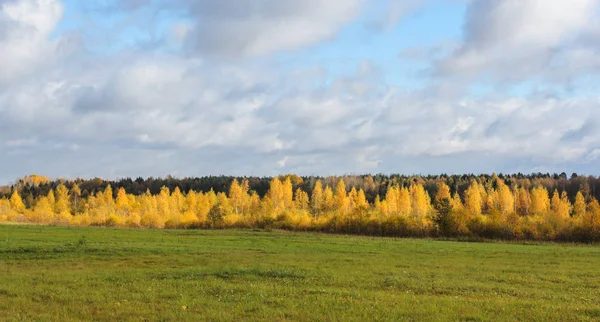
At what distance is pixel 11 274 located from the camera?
2950 centimetres

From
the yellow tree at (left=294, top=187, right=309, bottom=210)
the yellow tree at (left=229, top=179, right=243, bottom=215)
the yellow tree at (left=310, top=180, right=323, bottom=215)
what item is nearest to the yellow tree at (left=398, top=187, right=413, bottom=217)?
the yellow tree at (left=310, top=180, right=323, bottom=215)

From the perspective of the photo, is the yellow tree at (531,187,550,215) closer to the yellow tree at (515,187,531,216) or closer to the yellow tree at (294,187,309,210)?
the yellow tree at (515,187,531,216)

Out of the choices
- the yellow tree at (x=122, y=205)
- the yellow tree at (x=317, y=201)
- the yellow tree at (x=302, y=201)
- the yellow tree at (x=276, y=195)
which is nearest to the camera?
the yellow tree at (x=317, y=201)

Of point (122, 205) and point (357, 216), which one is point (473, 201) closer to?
point (357, 216)

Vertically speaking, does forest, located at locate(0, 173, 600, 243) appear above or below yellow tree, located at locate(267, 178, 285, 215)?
below

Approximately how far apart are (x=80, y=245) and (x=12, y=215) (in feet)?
370

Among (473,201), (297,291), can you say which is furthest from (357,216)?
(297,291)

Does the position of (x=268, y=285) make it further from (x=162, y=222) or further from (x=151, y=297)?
(x=162, y=222)

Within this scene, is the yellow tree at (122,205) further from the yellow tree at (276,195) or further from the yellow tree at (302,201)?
the yellow tree at (302,201)

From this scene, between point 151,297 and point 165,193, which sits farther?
point 165,193

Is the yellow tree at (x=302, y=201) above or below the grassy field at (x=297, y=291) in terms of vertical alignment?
above

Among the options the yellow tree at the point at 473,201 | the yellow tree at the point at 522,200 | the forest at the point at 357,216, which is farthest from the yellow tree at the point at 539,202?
the yellow tree at the point at 473,201

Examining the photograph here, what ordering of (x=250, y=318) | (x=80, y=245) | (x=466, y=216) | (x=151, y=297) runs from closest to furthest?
1. (x=250, y=318)
2. (x=151, y=297)
3. (x=80, y=245)
4. (x=466, y=216)

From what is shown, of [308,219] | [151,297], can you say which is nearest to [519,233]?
[308,219]
